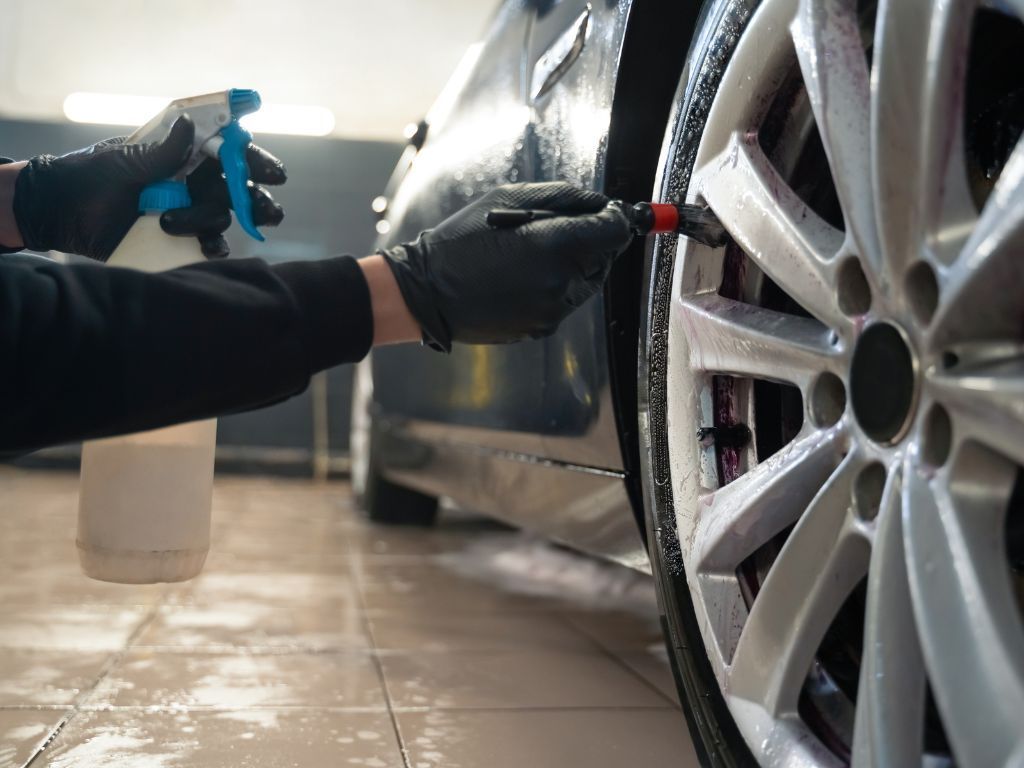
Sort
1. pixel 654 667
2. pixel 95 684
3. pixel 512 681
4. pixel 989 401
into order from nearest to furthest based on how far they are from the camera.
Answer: pixel 989 401 < pixel 95 684 < pixel 512 681 < pixel 654 667

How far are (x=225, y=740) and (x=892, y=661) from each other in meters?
0.86

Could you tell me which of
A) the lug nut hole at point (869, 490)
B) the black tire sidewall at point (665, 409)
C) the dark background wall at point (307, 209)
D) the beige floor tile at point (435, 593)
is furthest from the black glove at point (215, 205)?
the dark background wall at point (307, 209)

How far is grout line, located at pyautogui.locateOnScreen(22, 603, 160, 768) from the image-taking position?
1.19m

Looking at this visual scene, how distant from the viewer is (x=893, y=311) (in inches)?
27.7

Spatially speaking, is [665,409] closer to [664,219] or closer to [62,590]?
[664,219]

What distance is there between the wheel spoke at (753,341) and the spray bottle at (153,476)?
0.51 meters

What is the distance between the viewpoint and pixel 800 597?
805mm

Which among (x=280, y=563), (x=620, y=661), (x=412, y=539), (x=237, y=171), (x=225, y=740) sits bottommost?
(x=412, y=539)

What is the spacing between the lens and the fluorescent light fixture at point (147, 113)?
5883mm

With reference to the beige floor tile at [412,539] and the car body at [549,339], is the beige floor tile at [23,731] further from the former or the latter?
A: the beige floor tile at [412,539]

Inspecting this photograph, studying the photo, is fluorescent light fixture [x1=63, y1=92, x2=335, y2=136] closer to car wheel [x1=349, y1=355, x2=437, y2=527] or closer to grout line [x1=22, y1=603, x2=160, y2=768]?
car wheel [x1=349, y1=355, x2=437, y2=527]

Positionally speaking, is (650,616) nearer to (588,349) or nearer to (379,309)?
(588,349)

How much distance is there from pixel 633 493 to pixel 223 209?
0.58 metres

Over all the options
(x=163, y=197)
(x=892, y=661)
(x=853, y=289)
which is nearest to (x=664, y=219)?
(x=853, y=289)
